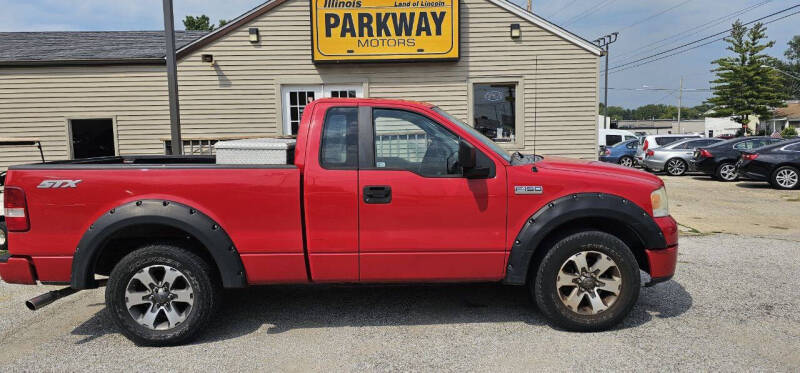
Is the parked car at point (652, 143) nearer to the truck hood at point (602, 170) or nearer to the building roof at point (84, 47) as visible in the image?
the building roof at point (84, 47)

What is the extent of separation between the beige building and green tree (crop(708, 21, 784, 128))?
38.9m

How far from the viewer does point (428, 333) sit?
3717 millimetres

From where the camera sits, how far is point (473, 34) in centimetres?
1022

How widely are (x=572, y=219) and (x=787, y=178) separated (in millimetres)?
12347

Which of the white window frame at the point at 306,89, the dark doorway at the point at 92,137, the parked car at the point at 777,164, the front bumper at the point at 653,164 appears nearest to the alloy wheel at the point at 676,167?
the front bumper at the point at 653,164

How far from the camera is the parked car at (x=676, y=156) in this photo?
669 inches

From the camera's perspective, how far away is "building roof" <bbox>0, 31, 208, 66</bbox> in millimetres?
10188

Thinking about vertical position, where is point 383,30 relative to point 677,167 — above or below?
above

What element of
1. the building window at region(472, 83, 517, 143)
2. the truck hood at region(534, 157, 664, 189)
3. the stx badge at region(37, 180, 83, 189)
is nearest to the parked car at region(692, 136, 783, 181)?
the building window at region(472, 83, 517, 143)

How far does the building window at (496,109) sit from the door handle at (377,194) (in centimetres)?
730

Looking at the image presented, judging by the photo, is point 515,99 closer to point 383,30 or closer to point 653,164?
point 383,30

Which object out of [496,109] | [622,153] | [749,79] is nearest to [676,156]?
[622,153]

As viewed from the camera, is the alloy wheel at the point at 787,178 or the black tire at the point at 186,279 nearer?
the black tire at the point at 186,279

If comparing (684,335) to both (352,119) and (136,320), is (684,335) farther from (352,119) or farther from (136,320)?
(136,320)
